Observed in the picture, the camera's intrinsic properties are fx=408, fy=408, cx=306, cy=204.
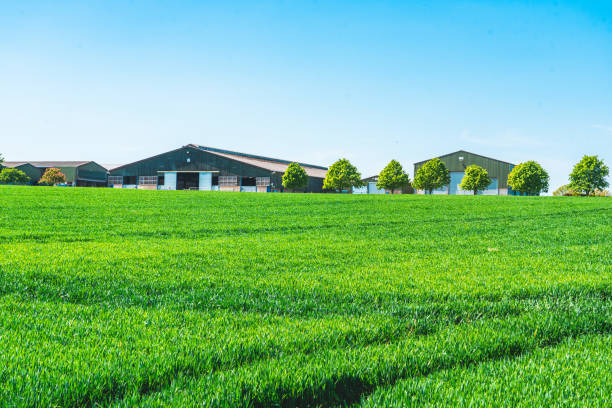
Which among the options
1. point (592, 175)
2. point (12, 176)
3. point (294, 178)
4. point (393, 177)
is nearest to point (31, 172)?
point (12, 176)

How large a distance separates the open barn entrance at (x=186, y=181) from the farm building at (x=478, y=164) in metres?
40.0

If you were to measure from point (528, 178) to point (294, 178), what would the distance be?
35944 mm

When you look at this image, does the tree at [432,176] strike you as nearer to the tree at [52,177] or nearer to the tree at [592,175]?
the tree at [592,175]

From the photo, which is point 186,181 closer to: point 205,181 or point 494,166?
point 205,181

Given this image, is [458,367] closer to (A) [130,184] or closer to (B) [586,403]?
(B) [586,403]

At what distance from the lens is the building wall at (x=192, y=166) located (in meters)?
62.3

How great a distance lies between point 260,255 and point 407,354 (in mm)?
4849

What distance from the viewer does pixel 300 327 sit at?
3678mm

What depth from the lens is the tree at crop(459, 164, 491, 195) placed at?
63.1m

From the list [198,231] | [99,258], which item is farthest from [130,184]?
[99,258]

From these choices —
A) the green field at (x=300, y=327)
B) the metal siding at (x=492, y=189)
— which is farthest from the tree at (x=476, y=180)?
the green field at (x=300, y=327)

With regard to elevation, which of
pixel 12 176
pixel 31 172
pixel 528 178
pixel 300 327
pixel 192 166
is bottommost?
pixel 300 327

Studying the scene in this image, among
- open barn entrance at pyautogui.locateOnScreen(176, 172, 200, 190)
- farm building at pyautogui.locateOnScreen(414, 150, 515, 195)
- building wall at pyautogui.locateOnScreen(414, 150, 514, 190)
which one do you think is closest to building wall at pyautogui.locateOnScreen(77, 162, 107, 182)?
open barn entrance at pyautogui.locateOnScreen(176, 172, 200, 190)

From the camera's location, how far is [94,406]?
2.42 metres
